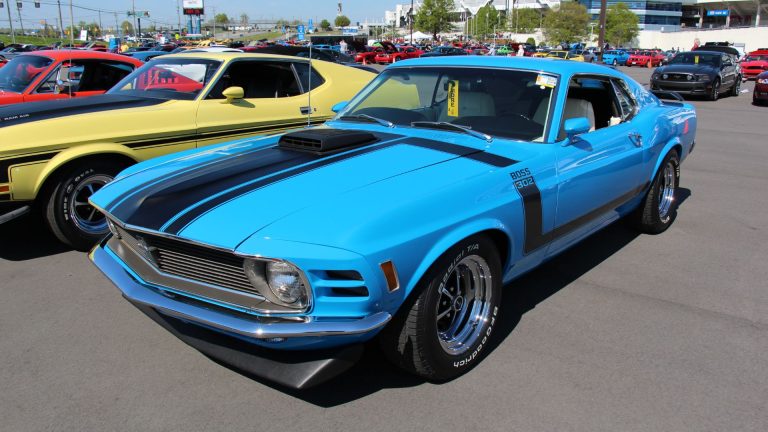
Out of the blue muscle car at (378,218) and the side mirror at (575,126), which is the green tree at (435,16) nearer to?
the blue muscle car at (378,218)

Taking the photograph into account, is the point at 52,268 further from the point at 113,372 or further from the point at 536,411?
the point at 536,411

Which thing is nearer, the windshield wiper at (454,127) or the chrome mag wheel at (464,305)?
the chrome mag wheel at (464,305)

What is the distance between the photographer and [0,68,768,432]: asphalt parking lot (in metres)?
2.62

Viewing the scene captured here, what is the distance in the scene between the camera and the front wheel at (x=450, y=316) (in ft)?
8.43

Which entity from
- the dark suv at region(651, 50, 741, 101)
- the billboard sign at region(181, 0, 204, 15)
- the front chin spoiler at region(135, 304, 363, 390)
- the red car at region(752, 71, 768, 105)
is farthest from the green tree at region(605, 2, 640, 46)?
the front chin spoiler at region(135, 304, 363, 390)

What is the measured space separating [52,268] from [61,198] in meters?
0.57

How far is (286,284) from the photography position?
2.34 m

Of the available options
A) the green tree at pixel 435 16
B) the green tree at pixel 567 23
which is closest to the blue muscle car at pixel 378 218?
the green tree at pixel 567 23

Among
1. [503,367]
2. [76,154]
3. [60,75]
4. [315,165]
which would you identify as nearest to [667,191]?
[503,367]

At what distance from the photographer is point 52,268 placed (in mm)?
4465

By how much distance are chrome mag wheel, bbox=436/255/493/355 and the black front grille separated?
0.99 m

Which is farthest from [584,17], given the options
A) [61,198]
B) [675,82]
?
[61,198]

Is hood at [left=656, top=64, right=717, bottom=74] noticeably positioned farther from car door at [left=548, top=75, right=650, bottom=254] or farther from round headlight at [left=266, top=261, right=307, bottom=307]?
round headlight at [left=266, top=261, right=307, bottom=307]

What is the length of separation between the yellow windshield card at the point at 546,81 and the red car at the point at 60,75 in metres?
5.97
